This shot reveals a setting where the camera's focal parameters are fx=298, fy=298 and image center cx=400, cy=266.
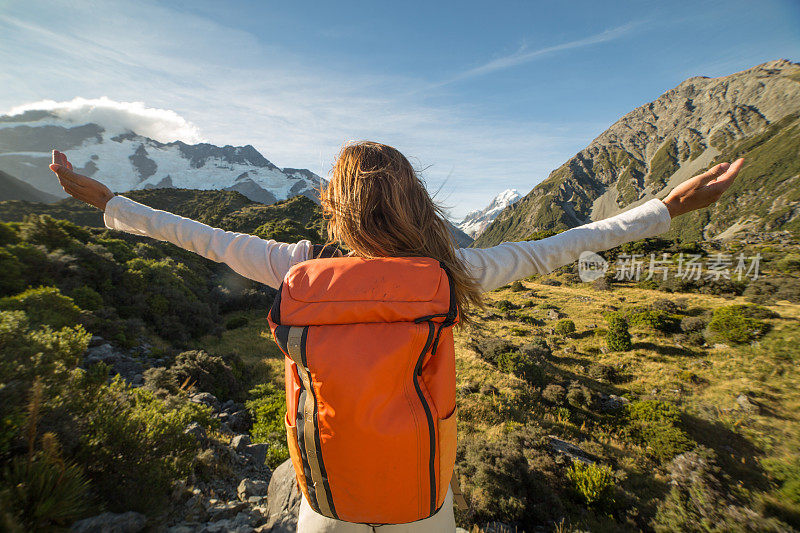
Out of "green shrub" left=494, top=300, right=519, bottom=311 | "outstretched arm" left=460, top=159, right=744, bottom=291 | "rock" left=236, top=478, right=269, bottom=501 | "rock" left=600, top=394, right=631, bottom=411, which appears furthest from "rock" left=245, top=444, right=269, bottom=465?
"green shrub" left=494, top=300, right=519, bottom=311

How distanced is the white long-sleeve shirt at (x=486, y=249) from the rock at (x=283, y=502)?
11.0 ft

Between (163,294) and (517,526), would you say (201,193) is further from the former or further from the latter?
(517,526)

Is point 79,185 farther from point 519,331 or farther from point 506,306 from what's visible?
point 506,306

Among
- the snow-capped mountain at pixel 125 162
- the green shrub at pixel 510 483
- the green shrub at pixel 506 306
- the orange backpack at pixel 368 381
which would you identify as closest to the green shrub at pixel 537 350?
the green shrub at pixel 510 483

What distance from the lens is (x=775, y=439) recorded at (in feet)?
29.4

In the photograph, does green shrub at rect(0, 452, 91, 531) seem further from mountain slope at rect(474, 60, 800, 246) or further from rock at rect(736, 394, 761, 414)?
mountain slope at rect(474, 60, 800, 246)

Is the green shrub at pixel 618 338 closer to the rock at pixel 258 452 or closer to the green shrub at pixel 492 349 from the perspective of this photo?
the green shrub at pixel 492 349

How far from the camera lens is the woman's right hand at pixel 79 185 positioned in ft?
5.78

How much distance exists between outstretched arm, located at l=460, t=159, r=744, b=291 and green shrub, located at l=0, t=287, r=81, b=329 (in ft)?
34.7

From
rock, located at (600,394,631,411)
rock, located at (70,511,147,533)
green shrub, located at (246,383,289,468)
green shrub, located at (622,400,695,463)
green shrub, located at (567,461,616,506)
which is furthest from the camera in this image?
rock, located at (600,394,631,411)

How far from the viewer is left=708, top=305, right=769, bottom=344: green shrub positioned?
623 inches

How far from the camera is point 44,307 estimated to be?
7.82 meters

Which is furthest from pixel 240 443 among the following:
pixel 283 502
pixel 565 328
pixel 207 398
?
pixel 565 328

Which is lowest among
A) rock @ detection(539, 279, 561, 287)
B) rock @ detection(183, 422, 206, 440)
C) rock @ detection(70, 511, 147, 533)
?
rock @ detection(183, 422, 206, 440)
